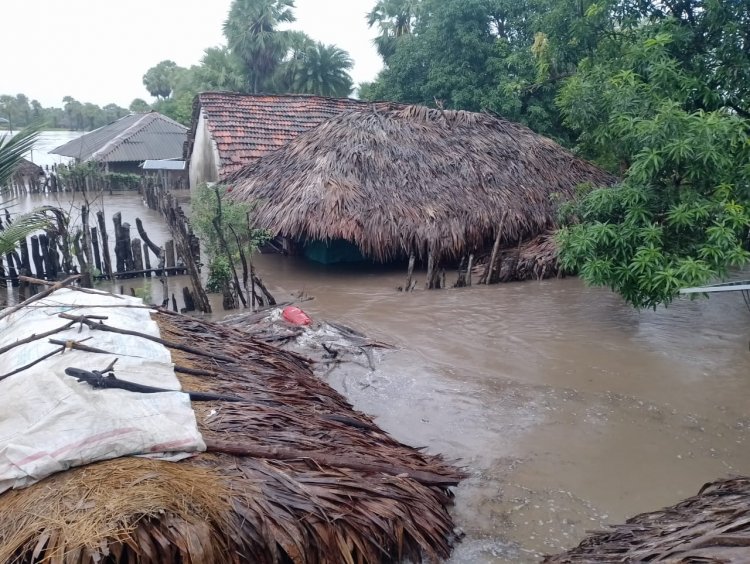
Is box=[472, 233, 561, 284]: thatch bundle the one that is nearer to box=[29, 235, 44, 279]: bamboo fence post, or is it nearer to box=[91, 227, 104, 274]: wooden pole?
box=[91, 227, 104, 274]: wooden pole

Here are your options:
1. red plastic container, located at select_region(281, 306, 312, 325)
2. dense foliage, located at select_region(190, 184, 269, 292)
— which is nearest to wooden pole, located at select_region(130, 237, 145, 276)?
dense foliage, located at select_region(190, 184, 269, 292)

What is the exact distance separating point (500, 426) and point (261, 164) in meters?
8.77

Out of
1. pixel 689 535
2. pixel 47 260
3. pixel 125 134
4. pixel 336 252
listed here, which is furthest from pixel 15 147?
pixel 125 134

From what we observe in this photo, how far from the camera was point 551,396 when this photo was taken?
625 cm

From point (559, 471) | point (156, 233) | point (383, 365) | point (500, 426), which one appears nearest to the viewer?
point (559, 471)

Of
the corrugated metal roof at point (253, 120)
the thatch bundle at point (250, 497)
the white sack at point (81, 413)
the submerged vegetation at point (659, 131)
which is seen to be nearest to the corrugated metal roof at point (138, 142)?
the corrugated metal roof at point (253, 120)

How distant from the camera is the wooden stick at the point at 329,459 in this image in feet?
10.7

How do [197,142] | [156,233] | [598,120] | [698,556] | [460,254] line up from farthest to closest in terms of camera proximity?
[197,142], [156,233], [460,254], [598,120], [698,556]

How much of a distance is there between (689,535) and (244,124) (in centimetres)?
1388

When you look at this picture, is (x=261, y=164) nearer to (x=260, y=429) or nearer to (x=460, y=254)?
(x=460, y=254)

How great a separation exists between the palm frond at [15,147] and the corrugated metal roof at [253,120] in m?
8.60

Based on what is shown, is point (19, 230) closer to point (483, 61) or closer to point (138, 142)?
point (483, 61)

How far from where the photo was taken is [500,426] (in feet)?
18.5

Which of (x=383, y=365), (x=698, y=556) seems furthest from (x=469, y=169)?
(x=698, y=556)
